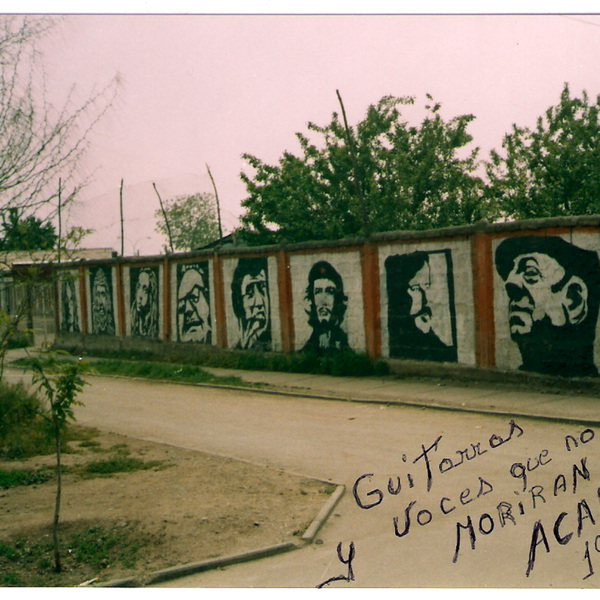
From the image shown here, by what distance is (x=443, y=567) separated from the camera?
16.5 ft

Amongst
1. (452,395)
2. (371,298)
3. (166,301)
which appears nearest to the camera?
(452,395)

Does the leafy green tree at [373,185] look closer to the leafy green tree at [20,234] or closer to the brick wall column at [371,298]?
the brick wall column at [371,298]

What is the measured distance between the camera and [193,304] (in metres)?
21.1

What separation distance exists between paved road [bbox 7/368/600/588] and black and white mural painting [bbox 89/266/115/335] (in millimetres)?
12912

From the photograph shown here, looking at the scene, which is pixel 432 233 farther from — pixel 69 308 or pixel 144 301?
pixel 69 308

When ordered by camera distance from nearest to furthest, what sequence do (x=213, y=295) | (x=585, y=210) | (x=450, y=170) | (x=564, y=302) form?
1. (x=564, y=302)
2. (x=213, y=295)
3. (x=585, y=210)
4. (x=450, y=170)

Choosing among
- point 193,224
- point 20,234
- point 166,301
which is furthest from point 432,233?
point 193,224

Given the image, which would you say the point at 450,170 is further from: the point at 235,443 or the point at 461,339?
the point at 235,443

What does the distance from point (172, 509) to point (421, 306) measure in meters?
8.58

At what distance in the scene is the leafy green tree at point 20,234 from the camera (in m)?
7.39

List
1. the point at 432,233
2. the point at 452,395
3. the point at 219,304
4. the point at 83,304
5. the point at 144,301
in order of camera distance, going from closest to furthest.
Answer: the point at 452,395, the point at 432,233, the point at 219,304, the point at 144,301, the point at 83,304

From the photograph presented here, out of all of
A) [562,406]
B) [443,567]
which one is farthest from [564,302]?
[443,567]

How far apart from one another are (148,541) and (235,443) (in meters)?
3.76

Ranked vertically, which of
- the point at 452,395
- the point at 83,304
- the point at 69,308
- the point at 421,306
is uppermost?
the point at 83,304
